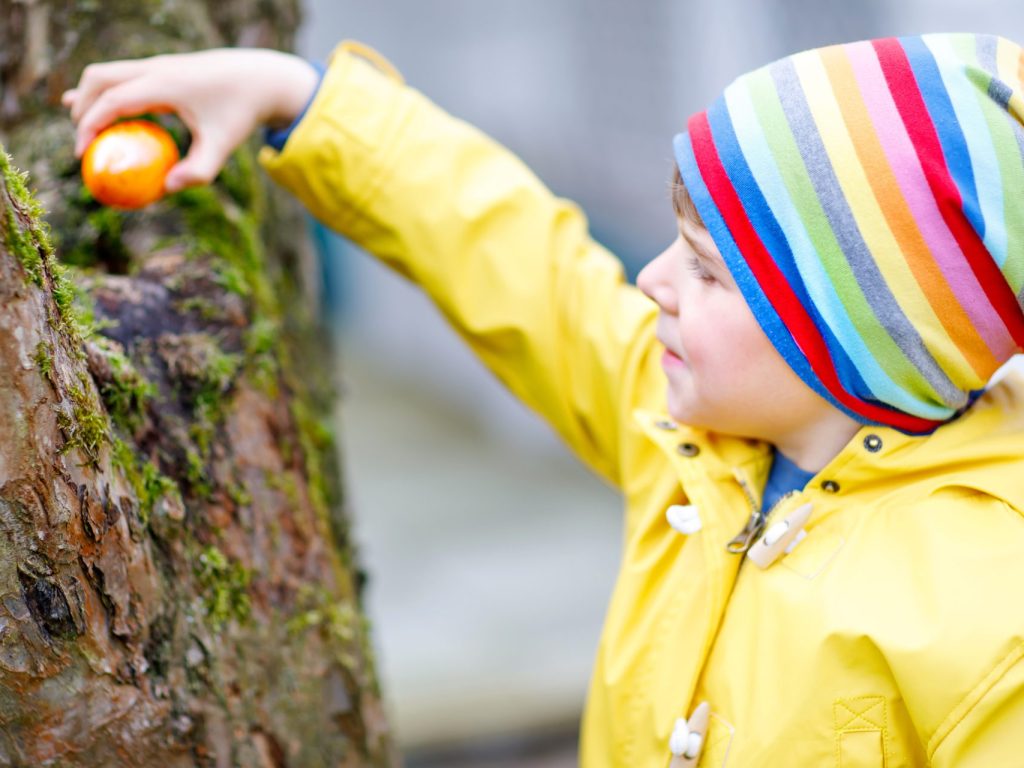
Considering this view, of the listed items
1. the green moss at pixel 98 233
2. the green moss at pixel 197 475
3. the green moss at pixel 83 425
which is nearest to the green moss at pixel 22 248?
the green moss at pixel 83 425

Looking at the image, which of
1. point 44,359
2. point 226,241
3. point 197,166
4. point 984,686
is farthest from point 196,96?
point 984,686

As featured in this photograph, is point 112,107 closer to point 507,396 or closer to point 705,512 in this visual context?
point 705,512

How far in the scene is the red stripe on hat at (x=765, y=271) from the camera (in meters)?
1.35

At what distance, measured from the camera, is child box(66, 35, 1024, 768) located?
4.09ft

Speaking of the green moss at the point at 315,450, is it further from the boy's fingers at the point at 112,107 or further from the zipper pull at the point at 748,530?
the zipper pull at the point at 748,530

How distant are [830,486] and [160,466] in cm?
87

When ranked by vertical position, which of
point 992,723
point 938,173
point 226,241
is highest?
point 226,241

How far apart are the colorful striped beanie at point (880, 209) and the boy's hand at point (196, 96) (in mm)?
685

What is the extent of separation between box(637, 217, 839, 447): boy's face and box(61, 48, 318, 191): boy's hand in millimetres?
663

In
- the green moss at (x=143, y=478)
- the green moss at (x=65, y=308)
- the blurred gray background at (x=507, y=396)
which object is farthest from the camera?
the blurred gray background at (x=507, y=396)

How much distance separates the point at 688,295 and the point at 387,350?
6.77 m

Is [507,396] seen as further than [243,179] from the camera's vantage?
Yes

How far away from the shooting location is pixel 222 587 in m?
1.39

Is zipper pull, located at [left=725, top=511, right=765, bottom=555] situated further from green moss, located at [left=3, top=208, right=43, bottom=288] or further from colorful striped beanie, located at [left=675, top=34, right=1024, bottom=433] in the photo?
green moss, located at [left=3, top=208, right=43, bottom=288]
